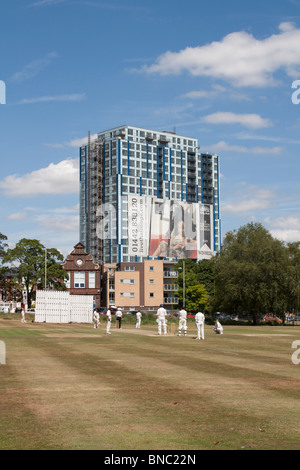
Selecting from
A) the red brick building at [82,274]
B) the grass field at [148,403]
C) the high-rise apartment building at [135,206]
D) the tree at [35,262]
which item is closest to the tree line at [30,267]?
the tree at [35,262]

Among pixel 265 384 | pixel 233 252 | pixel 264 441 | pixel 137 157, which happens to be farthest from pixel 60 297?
pixel 137 157

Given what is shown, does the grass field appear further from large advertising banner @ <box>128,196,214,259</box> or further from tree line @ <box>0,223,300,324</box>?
large advertising banner @ <box>128,196,214,259</box>

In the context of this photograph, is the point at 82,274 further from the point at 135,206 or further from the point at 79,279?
the point at 135,206

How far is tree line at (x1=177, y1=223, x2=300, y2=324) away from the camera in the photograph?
87.0 m

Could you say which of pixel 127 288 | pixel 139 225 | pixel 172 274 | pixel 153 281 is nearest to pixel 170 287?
pixel 172 274

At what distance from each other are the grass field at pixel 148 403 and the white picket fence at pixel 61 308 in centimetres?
4695

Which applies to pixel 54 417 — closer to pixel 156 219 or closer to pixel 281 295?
pixel 281 295

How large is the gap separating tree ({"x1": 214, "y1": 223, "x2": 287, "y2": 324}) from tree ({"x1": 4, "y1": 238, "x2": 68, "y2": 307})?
30.8 m

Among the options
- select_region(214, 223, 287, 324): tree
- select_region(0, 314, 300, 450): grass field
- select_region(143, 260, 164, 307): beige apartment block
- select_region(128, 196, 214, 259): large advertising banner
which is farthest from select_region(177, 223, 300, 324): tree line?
select_region(128, 196, 214, 259): large advertising banner

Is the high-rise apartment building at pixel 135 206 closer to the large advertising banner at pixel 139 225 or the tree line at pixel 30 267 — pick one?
the large advertising banner at pixel 139 225

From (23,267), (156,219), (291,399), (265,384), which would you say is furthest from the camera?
(156,219)

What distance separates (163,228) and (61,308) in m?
91.8

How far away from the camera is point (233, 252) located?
93062 millimetres
